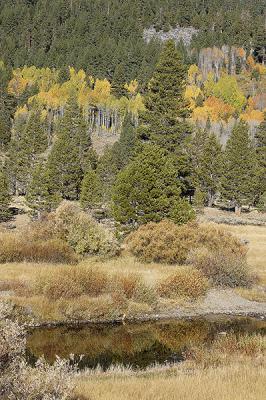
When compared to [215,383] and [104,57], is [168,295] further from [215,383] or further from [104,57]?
[104,57]

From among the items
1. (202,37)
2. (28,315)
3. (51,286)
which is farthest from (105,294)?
(202,37)

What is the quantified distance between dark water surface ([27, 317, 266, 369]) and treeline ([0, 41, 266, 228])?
46.1 ft

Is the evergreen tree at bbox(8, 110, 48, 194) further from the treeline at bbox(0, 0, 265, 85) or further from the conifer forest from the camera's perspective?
the treeline at bbox(0, 0, 265, 85)

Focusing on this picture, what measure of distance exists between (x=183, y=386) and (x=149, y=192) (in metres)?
24.6

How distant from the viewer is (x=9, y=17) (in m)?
180

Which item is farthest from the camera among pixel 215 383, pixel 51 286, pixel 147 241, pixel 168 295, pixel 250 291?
pixel 147 241

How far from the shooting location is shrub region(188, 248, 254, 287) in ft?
88.5

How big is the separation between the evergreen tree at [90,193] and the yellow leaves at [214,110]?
86.8 m

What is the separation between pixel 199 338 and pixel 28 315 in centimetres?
711

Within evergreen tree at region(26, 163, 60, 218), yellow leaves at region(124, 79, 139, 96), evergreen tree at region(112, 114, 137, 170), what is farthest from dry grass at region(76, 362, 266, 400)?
yellow leaves at region(124, 79, 139, 96)

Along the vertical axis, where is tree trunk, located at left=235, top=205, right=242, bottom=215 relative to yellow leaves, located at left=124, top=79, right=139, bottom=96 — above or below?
below

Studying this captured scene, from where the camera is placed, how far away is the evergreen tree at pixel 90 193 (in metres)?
57.8

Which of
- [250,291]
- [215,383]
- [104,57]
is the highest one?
[104,57]

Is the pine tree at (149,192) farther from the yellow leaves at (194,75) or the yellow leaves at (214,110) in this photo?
the yellow leaves at (194,75)
